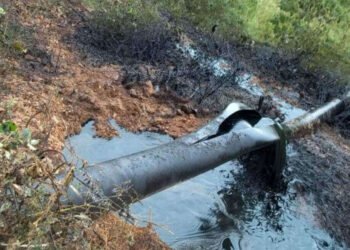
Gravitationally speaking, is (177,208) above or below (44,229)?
below

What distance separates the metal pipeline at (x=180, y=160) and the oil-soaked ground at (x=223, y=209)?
28 cm

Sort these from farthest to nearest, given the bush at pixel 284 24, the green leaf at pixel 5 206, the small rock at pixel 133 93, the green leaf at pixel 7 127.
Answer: the bush at pixel 284 24 < the small rock at pixel 133 93 < the green leaf at pixel 7 127 < the green leaf at pixel 5 206

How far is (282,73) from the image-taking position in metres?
6.55

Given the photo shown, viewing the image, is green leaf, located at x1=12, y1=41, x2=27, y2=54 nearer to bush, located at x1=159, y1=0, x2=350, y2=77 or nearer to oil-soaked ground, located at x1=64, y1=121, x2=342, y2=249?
oil-soaked ground, located at x1=64, y1=121, x2=342, y2=249

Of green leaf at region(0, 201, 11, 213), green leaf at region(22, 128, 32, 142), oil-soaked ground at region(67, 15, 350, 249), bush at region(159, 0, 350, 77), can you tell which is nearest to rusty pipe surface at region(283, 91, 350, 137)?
oil-soaked ground at region(67, 15, 350, 249)

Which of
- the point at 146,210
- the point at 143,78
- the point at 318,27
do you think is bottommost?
the point at 146,210

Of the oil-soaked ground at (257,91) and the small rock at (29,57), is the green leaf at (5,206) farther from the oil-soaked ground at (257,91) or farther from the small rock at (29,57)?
the small rock at (29,57)

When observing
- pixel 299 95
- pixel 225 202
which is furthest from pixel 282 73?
pixel 225 202

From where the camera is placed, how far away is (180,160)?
→ 9.33 feet

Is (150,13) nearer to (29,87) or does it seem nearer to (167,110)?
(167,110)

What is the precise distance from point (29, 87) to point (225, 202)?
176cm

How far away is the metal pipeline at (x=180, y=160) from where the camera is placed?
7.18 ft

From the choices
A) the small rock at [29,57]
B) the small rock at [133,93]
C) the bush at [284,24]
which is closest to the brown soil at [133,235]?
the small rock at [133,93]

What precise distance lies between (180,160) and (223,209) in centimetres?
80
